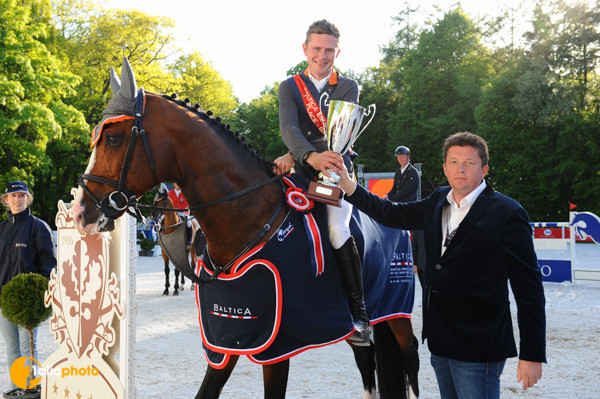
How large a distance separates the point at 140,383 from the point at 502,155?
2958cm

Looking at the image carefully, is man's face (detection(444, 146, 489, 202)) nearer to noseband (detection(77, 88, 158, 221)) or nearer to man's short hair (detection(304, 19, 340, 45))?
man's short hair (detection(304, 19, 340, 45))

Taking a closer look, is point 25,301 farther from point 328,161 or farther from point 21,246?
point 328,161

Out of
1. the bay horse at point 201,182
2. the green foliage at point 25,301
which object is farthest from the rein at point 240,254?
the green foliage at point 25,301

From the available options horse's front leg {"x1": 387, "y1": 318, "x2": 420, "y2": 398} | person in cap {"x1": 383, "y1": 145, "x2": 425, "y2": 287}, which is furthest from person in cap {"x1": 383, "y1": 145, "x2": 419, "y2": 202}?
Answer: horse's front leg {"x1": 387, "y1": 318, "x2": 420, "y2": 398}

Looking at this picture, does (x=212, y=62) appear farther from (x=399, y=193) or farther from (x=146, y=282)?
(x=399, y=193)

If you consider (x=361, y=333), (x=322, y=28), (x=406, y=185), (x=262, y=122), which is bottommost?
(x=361, y=333)

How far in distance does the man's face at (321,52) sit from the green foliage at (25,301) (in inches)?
143

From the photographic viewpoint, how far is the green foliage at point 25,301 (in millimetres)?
5117

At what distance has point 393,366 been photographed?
433 centimetres

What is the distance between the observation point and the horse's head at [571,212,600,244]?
1252 cm

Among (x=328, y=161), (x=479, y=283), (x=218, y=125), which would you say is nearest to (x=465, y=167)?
(x=479, y=283)

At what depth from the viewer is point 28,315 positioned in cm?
515

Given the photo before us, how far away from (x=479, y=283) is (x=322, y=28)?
1.82m

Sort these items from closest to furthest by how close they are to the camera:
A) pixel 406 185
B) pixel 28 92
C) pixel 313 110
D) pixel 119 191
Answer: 1. pixel 119 191
2. pixel 313 110
3. pixel 406 185
4. pixel 28 92
